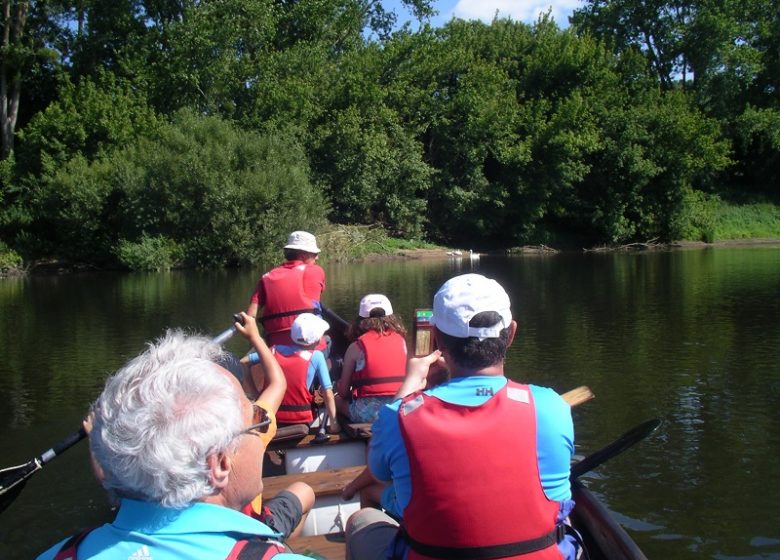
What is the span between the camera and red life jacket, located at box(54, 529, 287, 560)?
1.46 m

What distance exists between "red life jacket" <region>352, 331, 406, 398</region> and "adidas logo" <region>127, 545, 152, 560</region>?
3644 millimetres

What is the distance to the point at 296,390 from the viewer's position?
4961 mm

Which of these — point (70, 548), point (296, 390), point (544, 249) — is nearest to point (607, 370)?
point (296, 390)

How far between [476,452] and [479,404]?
137mm

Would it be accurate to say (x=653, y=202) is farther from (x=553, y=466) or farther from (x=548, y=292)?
(x=553, y=466)

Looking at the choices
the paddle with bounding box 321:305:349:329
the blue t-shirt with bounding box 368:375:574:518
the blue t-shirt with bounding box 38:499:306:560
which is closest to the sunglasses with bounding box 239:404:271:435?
the blue t-shirt with bounding box 38:499:306:560

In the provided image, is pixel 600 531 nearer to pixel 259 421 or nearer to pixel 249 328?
pixel 249 328

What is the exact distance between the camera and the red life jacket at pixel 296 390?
4941 mm

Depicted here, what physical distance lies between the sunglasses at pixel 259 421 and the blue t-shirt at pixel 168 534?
0.19 meters

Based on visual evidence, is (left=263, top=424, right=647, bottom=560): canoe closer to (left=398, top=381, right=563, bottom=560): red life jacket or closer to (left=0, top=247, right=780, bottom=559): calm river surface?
(left=398, top=381, right=563, bottom=560): red life jacket

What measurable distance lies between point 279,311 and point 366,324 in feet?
3.72

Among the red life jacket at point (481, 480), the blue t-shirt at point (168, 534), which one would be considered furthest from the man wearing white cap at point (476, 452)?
the blue t-shirt at point (168, 534)

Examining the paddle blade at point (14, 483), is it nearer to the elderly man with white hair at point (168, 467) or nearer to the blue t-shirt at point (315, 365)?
the elderly man with white hair at point (168, 467)

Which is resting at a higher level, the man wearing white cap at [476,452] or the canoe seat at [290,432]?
the man wearing white cap at [476,452]
